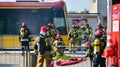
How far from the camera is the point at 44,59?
16.3 meters

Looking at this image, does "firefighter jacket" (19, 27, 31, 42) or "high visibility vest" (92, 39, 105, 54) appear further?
"firefighter jacket" (19, 27, 31, 42)

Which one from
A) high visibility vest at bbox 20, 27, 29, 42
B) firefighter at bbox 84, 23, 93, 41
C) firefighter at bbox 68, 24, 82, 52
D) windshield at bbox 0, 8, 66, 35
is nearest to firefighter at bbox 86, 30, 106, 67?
high visibility vest at bbox 20, 27, 29, 42

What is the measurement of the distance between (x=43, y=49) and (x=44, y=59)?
0.52 m

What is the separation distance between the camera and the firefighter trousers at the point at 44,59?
1591 centimetres

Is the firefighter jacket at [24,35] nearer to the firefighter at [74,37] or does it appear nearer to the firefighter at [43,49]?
the firefighter at [74,37]

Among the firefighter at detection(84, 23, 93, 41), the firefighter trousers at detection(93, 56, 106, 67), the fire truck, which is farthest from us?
the firefighter at detection(84, 23, 93, 41)

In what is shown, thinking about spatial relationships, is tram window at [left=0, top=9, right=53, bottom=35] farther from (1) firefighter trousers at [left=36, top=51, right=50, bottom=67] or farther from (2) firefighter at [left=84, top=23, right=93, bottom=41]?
(1) firefighter trousers at [left=36, top=51, right=50, bottom=67]

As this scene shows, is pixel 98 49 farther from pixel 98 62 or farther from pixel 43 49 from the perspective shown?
pixel 43 49

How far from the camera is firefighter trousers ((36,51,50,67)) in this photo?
1591cm

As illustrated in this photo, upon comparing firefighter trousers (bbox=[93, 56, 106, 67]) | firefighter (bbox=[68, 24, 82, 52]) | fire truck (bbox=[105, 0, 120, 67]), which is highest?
fire truck (bbox=[105, 0, 120, 67])

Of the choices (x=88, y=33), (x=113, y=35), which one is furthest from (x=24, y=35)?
(x=113, y=35)

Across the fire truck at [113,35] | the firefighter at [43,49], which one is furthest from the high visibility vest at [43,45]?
the fire truck at [113,35]

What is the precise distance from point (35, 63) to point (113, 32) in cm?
674

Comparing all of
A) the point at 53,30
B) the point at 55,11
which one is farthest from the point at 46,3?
the point at 53,30
